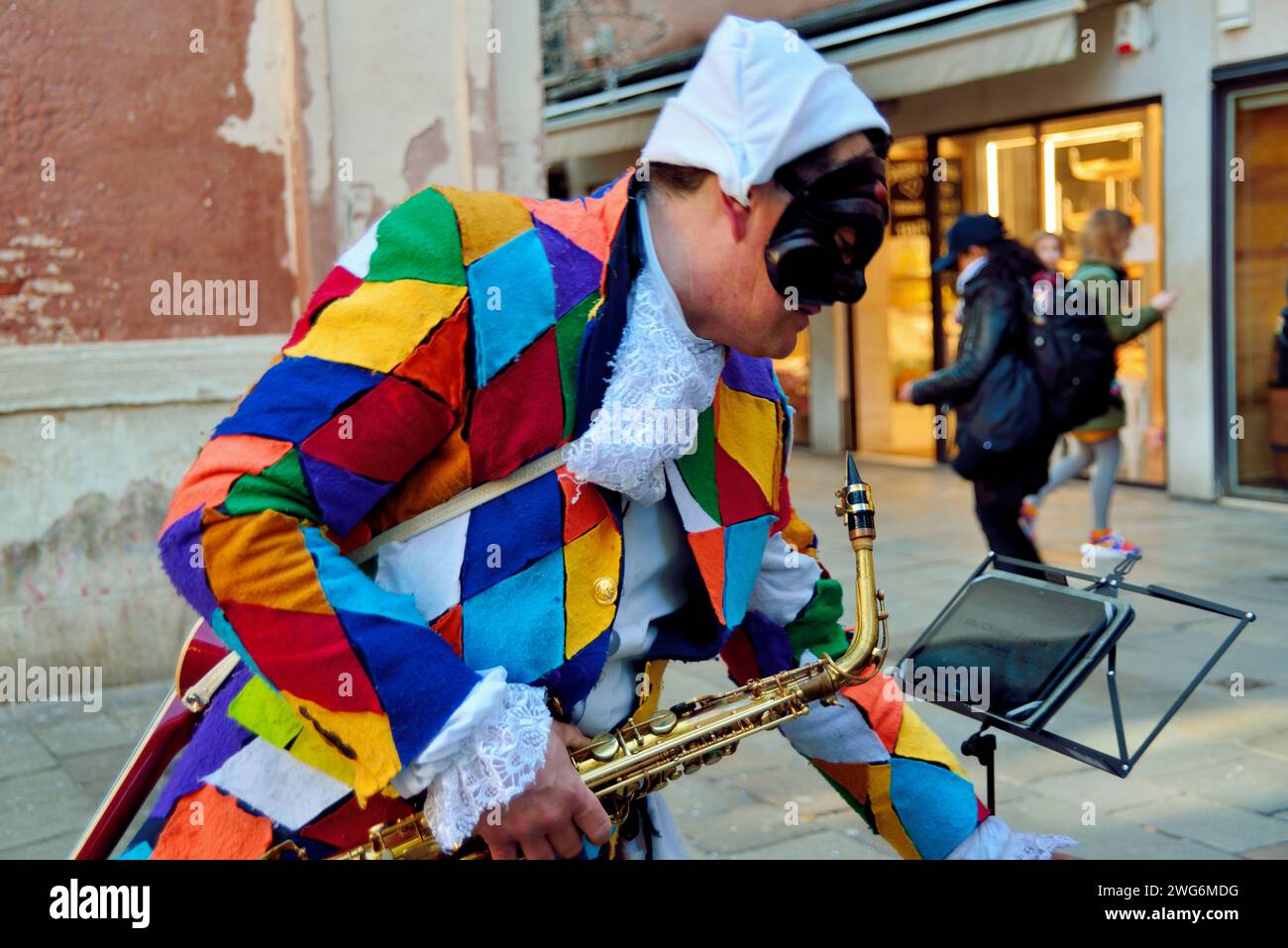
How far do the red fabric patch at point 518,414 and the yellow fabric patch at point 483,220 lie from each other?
126 millimetres

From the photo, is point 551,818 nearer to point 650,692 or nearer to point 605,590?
point 605,590

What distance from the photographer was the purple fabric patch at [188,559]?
60.4 inches

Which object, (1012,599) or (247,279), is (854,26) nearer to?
(247,279)

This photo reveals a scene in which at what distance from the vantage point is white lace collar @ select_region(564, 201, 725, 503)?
171 centimetres

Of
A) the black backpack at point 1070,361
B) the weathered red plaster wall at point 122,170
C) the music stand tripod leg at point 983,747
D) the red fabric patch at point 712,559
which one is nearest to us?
the red fabric patch at point 712,559

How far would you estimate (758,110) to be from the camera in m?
1.69

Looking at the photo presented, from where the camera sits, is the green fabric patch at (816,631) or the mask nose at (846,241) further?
the green fabric patch at (816,631)

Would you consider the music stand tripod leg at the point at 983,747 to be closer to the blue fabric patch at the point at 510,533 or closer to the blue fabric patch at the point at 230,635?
the blue fabric patch at the point at 510,533

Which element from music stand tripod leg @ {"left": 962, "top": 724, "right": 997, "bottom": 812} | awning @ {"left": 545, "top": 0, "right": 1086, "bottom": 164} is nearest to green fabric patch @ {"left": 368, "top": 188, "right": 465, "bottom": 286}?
music stand tripod leg @ {"left": 962, "top": 724, "right": 997, "bottom": 812}

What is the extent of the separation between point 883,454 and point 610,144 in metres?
4.13

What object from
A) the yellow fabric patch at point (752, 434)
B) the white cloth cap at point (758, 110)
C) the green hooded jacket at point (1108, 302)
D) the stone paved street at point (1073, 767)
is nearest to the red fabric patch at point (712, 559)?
the yellow fabric patch at point (752, 434)
